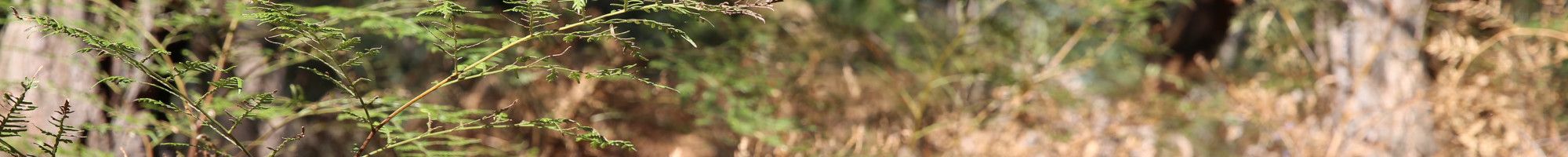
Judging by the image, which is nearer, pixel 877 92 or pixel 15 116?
pixel 15 116

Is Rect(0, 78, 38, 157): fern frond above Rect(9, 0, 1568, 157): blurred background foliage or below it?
above

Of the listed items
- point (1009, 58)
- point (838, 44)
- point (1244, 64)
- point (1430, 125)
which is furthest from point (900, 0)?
point (1244, 64)

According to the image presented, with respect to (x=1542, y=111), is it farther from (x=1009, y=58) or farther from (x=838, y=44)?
(x=838, y=44)

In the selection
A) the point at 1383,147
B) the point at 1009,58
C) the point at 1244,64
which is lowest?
the point at 1244,64

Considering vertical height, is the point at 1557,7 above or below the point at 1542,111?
above

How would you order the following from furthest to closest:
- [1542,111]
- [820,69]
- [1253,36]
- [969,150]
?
[1253,36]
[820,69]
[1542,111]
[969,150]

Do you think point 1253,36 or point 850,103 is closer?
point 850,103

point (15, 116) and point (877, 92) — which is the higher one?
point (15, 116)

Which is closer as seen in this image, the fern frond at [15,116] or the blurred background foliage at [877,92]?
→ the fern frond at [15,116]

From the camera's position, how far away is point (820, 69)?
4.14m

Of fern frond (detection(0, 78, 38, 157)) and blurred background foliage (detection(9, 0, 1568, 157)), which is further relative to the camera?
blurred background foliage (detection(9, 0, 1568, 157))

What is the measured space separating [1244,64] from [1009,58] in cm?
353

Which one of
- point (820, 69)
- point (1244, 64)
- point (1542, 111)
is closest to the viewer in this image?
point (1542, 111)

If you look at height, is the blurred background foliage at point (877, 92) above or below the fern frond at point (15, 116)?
below
